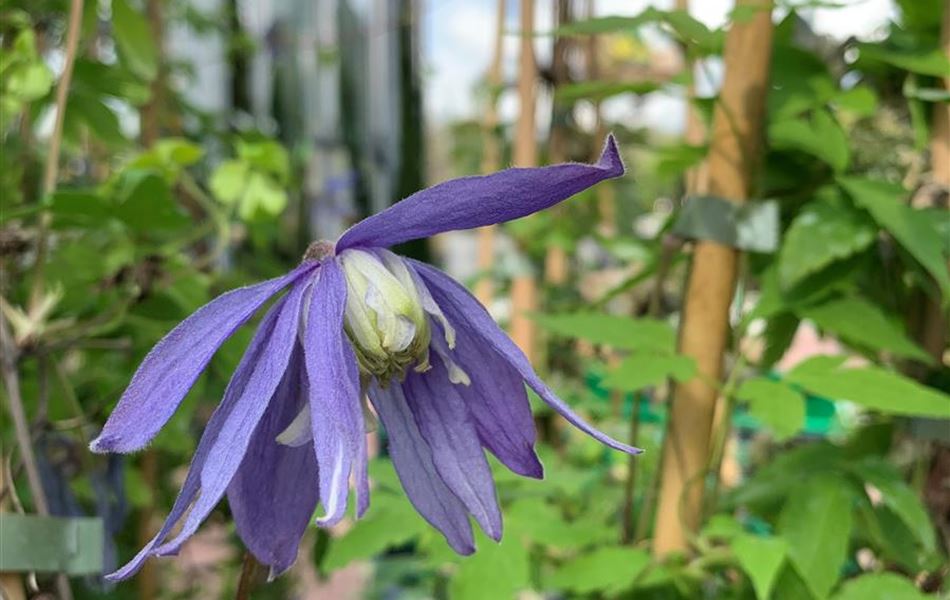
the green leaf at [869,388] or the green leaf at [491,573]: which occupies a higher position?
the green leaf at [869,388]

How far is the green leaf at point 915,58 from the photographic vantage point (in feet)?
1.91

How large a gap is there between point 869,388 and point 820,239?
0.34 ft

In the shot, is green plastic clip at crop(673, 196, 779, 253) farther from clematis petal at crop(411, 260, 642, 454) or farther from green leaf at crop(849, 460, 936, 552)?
clematis petal at crop(411, 260, 642, 454)

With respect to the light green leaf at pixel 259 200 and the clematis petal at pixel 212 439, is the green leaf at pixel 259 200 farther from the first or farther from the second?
the clematis petal at pixel 212 439

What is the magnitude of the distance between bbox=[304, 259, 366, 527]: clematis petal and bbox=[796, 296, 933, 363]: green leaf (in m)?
0.40

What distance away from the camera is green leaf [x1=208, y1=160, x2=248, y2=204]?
0.76 metres

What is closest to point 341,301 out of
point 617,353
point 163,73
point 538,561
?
point 538,561

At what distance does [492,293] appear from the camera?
1.55 meters

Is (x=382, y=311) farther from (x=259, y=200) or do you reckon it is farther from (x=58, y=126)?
(x=259, y=200)

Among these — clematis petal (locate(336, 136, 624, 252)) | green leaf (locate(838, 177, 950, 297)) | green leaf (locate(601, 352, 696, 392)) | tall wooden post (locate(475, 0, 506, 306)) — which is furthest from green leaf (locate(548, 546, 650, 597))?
tall wooden post (locate(475, 0, 506, 306))

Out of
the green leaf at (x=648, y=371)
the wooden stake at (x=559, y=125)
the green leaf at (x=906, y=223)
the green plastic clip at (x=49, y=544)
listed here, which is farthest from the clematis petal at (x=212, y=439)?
the wooden stake at (x=559, y=125)

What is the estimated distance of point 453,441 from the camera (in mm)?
330

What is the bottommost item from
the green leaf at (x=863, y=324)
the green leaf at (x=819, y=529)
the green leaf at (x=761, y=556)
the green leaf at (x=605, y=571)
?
the green leaf at (x=605, y=571)

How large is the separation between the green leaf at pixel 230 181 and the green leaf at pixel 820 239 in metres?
0.43
